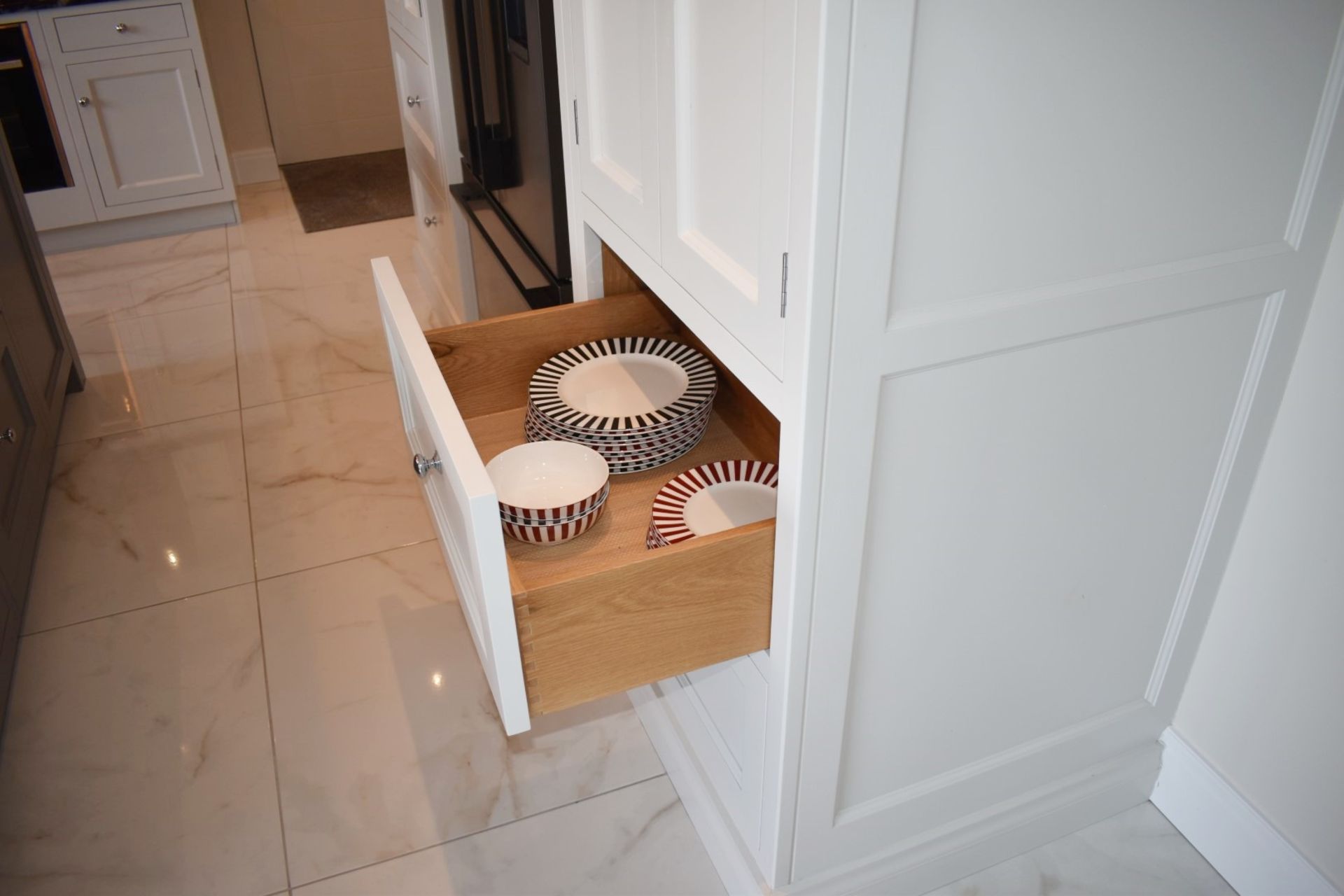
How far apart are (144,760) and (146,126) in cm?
251

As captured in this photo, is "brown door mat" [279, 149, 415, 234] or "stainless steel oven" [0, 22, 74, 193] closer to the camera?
"stainless steel oven" [0, 22, 74, 193]

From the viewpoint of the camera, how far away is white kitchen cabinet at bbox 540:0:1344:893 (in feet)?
2.74

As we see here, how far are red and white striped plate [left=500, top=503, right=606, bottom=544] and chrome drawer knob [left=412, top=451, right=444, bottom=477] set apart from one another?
9cm

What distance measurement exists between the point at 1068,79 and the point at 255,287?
287 centimetres

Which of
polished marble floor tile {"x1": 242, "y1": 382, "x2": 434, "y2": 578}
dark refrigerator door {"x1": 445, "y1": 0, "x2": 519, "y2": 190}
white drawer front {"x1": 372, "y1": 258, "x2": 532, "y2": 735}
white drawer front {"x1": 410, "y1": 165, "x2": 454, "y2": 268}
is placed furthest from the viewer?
white drawer front {"x1": 410, "y1": 165, "x2": 454, "y2": 268}

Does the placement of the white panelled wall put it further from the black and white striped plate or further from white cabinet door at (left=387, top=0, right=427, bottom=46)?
white cabinet door at (left=387, top=0, right=427, bottom=46)

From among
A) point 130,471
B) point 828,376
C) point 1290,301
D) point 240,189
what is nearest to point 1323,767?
point 1290,301

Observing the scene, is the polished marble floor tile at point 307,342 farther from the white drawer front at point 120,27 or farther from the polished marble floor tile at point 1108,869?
the polished marble floor tile at point 1108,869

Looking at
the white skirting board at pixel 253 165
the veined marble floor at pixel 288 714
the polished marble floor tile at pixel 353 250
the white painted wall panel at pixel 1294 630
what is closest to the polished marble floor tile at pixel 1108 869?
the veined marble floor at pixel 288 714

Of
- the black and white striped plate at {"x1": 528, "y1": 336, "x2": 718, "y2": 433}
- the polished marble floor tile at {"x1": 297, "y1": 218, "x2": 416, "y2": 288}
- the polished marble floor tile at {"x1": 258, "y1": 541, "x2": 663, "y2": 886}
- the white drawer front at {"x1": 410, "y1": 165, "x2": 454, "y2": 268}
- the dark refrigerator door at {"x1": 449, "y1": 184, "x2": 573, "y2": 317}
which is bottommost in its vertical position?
the polished marble floor tile at {"x1": 258, "y1": 541, "x2": 663, "y2": 886}

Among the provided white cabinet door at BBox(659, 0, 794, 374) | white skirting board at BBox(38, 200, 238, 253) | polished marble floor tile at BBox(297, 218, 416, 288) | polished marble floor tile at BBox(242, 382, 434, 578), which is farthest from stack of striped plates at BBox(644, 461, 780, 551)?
white skirting board at BBox(38, 200, 238, 253)

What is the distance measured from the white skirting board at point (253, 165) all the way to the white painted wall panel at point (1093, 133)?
3837mm

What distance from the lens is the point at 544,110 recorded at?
1.53 m

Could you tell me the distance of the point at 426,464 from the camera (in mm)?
1171
